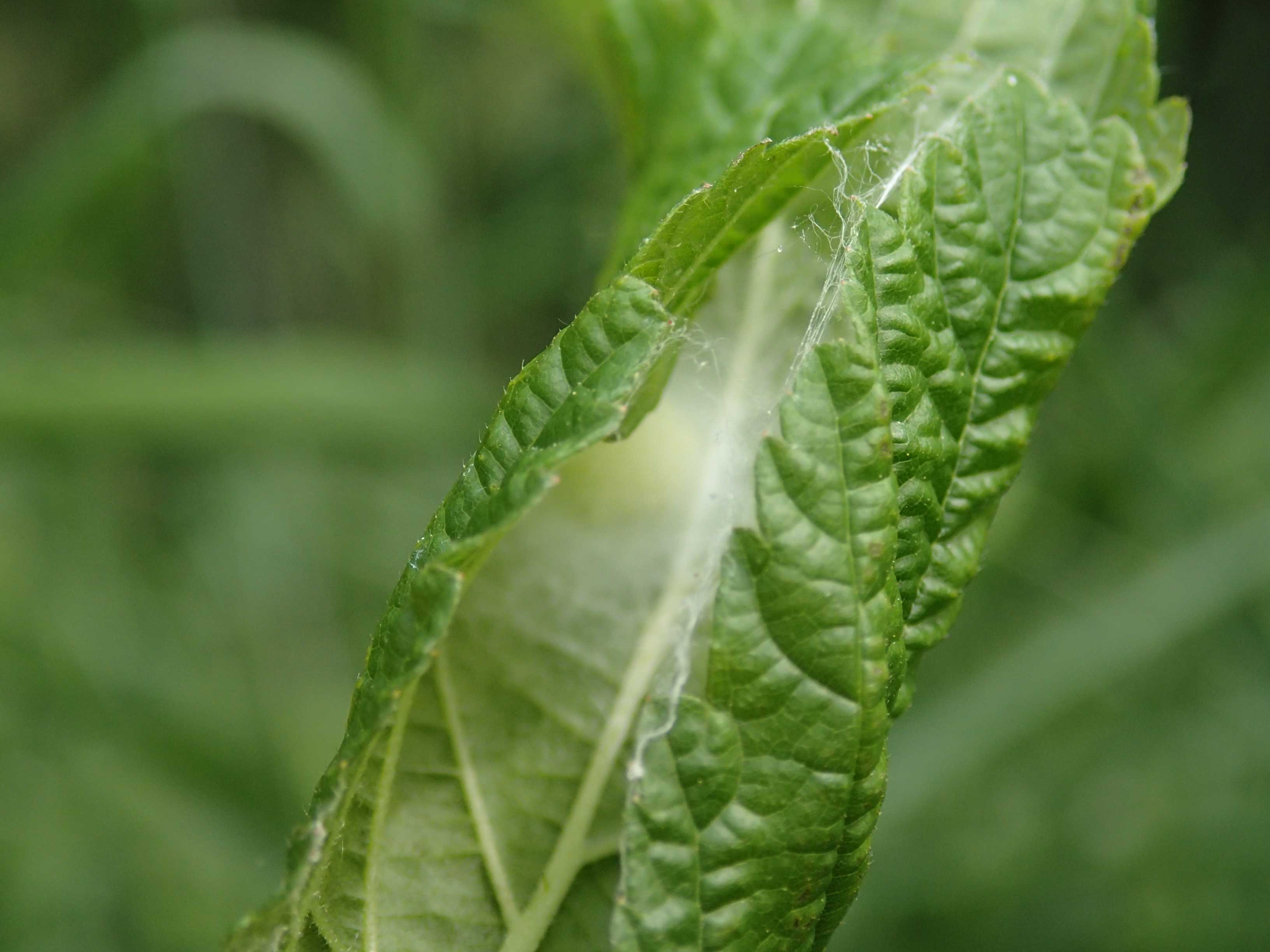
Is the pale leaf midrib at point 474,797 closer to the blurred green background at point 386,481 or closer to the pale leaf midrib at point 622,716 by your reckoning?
the pale leaf midrib at point 622,716

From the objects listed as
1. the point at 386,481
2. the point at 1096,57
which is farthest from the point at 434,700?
the point at 386,481

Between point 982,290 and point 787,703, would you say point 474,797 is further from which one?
point 982,290

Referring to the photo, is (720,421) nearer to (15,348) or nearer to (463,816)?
(463,816)

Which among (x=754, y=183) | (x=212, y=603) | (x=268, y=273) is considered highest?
(x=268, y=273)

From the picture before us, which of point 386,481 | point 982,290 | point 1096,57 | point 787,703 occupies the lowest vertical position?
point 787,703

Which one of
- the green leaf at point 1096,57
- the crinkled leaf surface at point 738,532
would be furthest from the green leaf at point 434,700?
the green leaf at point 1096,57

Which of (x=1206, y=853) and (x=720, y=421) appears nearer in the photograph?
(x=720, y=421)

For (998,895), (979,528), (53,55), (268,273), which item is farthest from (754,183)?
(53,55)
